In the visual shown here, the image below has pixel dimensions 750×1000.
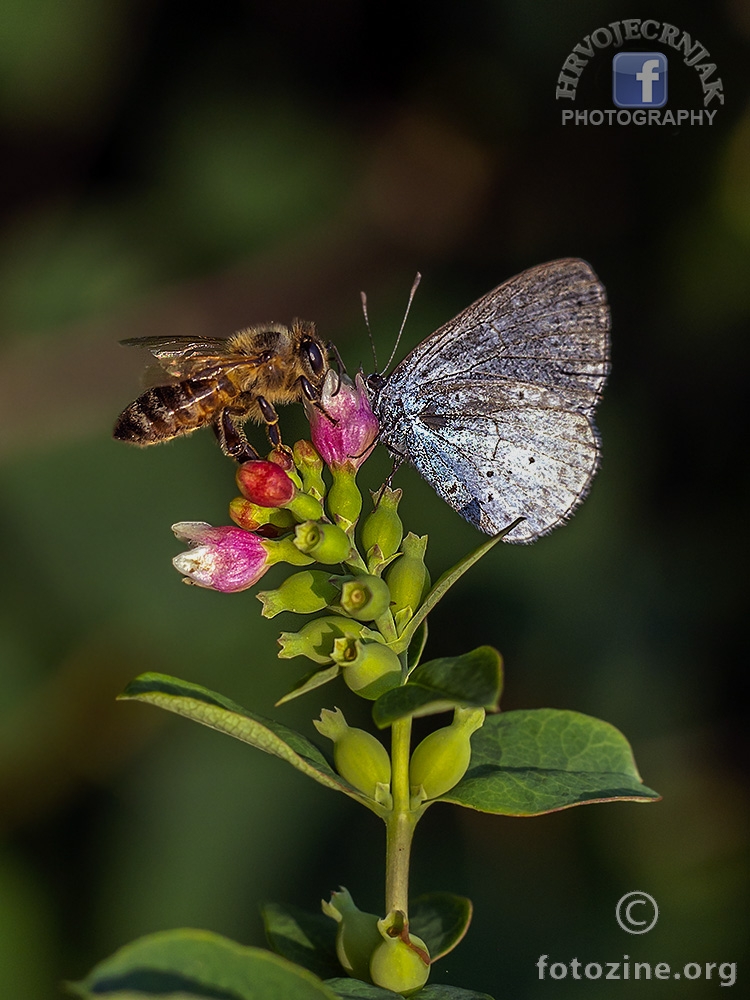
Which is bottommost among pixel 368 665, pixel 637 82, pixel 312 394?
pixel 368 665

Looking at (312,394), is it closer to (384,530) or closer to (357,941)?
(384,530)

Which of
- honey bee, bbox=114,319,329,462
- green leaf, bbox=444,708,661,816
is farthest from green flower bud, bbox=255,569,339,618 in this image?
honey bee, bbox=114,319,329,462

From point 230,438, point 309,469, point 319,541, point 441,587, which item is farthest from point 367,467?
point 441,587

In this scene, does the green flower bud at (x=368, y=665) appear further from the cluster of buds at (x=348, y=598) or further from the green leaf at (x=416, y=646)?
the green leaf at (x=416, y=646)

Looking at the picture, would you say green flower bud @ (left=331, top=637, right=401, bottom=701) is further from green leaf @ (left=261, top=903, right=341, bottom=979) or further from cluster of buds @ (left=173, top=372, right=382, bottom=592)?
green leaf @ (left=261, top=903, right=341, bottom=979)

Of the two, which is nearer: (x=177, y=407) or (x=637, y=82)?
(x=177, y=407)

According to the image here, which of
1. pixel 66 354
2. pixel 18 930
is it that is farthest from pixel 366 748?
pixel 66 354

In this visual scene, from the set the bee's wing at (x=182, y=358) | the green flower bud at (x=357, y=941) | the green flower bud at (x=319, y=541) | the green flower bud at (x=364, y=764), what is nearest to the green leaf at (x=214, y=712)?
the green flower bud at (x=364, y=764)
